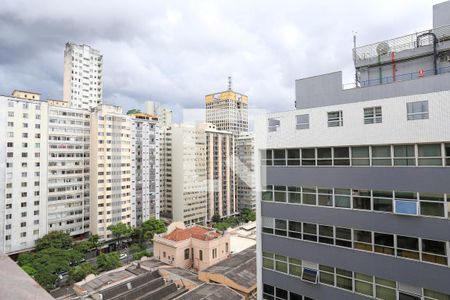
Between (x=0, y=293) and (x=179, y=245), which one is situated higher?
(x=0, y=293)

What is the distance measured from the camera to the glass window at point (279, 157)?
21.9 feet

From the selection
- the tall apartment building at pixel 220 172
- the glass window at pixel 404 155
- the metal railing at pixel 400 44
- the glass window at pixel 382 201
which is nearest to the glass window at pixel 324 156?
the glass window at pixel 382 201

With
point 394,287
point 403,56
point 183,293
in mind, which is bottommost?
point 183,293

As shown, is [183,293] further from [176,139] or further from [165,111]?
[165,111]

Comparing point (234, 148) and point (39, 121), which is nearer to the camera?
point (39, 121)

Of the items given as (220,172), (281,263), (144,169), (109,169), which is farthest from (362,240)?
(220,172)

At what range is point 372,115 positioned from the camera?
18.2ft

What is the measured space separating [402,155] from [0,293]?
583cm

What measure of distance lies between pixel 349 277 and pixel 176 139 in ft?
82.6

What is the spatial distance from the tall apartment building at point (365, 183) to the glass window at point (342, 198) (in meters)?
0.02

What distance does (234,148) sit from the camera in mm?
33562

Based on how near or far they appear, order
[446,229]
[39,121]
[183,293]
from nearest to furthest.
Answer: [446,229] → [183,293] → [39,121]

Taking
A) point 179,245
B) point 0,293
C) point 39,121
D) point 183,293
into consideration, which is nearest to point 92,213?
point 39,121

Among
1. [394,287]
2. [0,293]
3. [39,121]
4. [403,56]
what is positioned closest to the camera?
[0,293]
